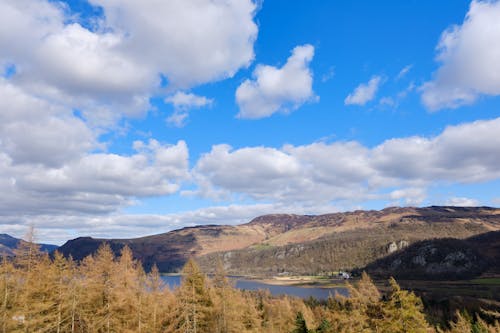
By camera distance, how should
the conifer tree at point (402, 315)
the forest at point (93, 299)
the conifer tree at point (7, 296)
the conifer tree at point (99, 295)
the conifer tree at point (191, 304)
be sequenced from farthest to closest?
1. the conifer tree at point (191, 304)
2. the conifer tree at point (99, 295)
3. the forest at point (93, 299)
4. the conifer tree at point (7, 296)
5. the conifer tree at point (402, 315)

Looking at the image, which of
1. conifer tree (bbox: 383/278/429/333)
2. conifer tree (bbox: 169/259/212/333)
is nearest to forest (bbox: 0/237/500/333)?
conifer tree (bbox: 169/259/212/333)

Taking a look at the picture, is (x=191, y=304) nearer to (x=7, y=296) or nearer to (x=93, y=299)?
(x=93, y=299)

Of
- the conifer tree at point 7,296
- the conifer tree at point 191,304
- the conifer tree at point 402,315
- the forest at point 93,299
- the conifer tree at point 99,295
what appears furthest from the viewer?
the conifer tree at point 191,304

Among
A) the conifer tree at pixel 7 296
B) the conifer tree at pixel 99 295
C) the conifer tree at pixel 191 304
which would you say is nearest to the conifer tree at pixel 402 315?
the conifer tree at pixel 191 304

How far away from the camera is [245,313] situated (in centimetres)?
6762

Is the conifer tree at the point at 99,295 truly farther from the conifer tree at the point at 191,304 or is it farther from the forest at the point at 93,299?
the conifer tree at the point at 191,304

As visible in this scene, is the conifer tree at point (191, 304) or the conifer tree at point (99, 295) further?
the conifer tree at point (191, 304)

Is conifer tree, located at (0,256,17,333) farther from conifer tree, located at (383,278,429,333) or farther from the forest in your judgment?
conifer tree, located at (383,278,429,333)

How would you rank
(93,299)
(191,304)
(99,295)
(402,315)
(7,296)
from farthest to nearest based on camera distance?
(191,304) < (93,299) < (99,295) < (7,296) < (402,315)

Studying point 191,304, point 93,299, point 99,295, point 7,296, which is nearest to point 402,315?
point 191,304

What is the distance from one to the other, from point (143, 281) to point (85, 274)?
25.2ft

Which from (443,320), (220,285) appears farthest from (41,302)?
(443,320)

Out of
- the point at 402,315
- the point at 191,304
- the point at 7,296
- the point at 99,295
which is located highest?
the point at 7,296

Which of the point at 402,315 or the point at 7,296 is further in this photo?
the point at 7,296
